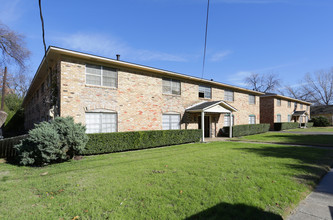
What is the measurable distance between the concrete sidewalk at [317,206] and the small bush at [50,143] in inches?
302

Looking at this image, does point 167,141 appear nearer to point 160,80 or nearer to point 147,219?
point 160,80

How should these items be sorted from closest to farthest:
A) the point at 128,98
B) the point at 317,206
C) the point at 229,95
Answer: the point at 317,206
the point at 128,98
the point at 229,95

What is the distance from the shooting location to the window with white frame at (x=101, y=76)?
10.3m

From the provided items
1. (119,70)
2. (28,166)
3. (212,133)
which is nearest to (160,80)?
(119,70)

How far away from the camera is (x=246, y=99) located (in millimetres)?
21688

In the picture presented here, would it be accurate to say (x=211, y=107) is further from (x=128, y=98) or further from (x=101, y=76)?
(x=101, y=76)

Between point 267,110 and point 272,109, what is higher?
point 272,109

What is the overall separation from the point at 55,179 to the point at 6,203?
4.87 ft

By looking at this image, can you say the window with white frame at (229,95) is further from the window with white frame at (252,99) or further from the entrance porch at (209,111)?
the window with white frame at (252,99)

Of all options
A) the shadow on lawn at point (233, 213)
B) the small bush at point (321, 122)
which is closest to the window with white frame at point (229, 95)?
the shadow on lawn at point (233, 213)

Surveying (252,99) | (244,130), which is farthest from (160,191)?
(252,99)

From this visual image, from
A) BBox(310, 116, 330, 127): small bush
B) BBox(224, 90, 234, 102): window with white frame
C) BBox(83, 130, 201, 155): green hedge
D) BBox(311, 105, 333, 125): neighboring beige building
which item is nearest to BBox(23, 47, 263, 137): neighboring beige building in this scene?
BBox(83, 130, 201, 155): green hedge

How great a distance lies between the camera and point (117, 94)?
36.5 ft

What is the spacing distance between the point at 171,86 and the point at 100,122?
21.4 feet
